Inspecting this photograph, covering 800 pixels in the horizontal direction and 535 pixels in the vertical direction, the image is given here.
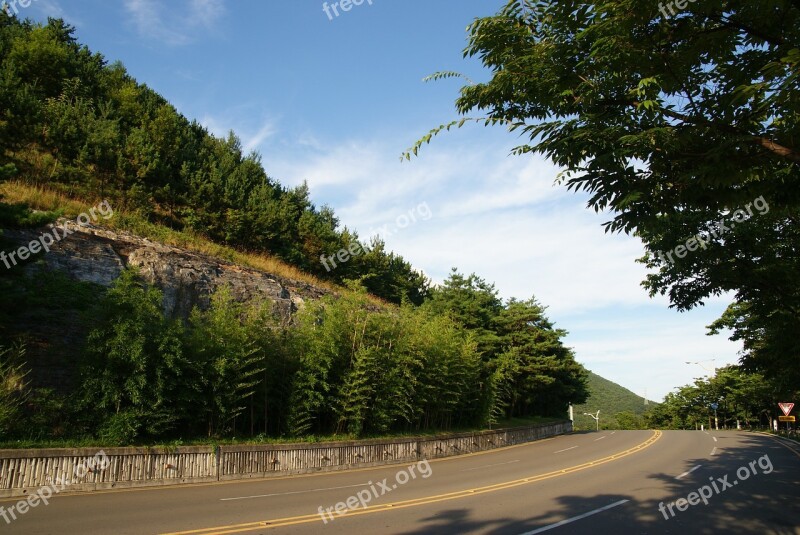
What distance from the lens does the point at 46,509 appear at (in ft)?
31.1

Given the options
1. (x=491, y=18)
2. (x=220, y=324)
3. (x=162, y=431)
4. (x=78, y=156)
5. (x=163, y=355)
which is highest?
(x=78, y=156)

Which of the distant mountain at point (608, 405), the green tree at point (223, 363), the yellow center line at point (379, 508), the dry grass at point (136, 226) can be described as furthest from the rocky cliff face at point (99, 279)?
the distant mountain at point (608, 405)

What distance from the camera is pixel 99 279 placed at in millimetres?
18797

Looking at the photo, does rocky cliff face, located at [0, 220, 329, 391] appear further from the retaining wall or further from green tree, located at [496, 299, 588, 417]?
green tree, located at [496, 299, 588, 417]

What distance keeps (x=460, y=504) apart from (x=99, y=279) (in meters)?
16.2

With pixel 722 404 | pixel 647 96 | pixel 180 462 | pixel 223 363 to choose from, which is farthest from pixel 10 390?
pixel 722 404

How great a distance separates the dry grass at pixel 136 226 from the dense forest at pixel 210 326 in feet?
4.14

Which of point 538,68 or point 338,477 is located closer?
point 538,68

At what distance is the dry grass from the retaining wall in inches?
439

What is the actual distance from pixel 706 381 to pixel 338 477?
237 feet

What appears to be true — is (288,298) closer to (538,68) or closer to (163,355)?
(163,355)

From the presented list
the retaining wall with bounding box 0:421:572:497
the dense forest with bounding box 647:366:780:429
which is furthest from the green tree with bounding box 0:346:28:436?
the dense forest with bounding box 647:366:780:429

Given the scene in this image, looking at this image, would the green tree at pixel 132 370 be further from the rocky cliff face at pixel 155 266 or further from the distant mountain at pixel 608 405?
the distant mountain at pixel 608 405

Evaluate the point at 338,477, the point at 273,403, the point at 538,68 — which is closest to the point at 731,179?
the point at 538,68
